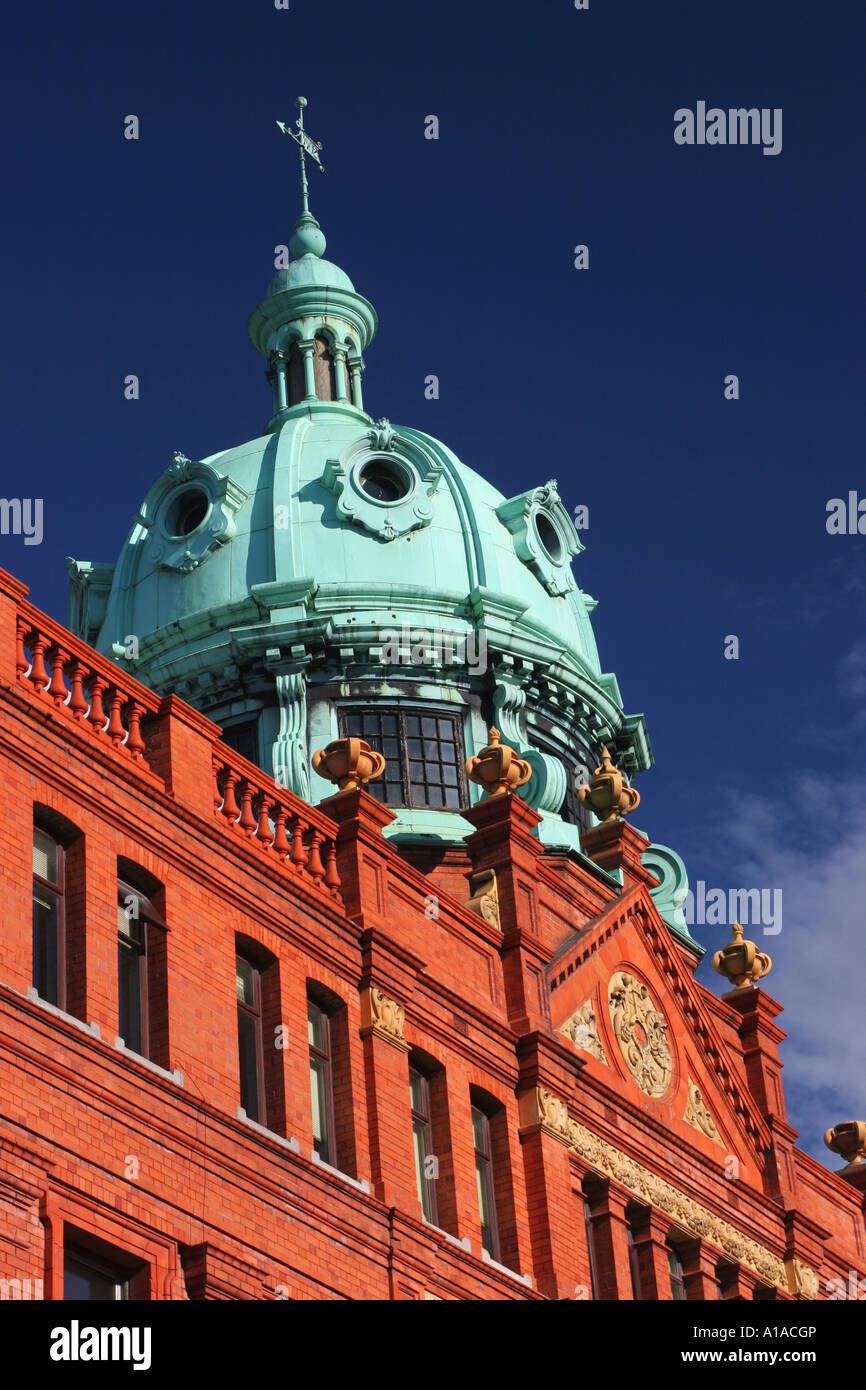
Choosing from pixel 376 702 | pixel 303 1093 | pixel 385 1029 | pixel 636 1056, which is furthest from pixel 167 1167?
pixel 376 702

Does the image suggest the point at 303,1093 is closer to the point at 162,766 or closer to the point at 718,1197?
the point at 162,766

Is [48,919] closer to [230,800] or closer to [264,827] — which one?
[230,800]

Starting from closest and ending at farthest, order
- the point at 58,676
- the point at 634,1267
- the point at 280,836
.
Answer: the point at 58,676 → the point at 280,836 → the point at 634,1267

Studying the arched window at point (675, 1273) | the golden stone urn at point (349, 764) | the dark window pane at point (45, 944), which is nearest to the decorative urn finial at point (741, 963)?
the arched window at point (675, 1273)

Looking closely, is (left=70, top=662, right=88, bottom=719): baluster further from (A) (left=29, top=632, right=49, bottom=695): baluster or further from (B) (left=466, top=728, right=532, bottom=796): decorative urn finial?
(B) (left=466, top=728, right=532, bottom=796): decorative urn finial

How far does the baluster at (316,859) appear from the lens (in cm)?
3189

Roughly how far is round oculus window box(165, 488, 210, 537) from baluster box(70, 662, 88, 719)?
69.2 ft

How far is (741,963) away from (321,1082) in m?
13.6

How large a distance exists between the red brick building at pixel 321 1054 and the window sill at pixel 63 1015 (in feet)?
0.12

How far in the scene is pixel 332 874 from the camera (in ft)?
106

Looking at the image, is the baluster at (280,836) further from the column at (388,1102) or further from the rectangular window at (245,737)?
the rectangular window at (245,737)

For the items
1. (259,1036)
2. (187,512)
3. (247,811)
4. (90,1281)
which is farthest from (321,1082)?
(187,512)

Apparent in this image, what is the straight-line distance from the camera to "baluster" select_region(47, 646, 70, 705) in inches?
1109

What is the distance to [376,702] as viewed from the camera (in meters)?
45.8
